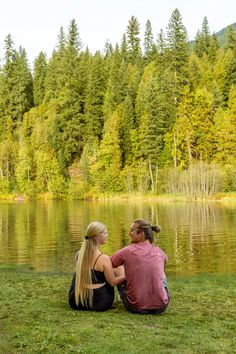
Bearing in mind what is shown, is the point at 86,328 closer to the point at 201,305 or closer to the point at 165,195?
the point at 201,305

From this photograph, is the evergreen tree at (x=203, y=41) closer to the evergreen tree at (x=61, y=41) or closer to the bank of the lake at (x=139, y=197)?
the evergreen tree at (x=61, y=41)

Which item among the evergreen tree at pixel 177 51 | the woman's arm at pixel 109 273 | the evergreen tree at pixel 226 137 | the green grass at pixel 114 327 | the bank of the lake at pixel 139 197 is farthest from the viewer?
the evergreen tree at pixel 177 51

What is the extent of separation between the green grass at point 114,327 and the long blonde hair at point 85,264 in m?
0.29

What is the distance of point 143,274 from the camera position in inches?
275

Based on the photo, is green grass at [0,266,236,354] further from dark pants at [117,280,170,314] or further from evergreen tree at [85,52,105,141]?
evergreen tree at [85,52,105,141]

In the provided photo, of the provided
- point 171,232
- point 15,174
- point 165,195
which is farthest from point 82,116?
point 171,232

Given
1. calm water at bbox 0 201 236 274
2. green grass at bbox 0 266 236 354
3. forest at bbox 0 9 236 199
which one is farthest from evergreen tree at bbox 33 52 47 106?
green grass at bbox 0 266 236 354

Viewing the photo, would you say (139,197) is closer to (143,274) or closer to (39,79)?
(39,79)

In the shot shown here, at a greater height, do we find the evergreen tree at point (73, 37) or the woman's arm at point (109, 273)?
the evergreen tree at point (73, 37)

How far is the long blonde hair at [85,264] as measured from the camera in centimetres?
691

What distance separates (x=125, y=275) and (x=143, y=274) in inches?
11.5

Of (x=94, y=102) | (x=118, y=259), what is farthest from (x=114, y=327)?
(x=94, y=102)

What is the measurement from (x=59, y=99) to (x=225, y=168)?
33427 mm

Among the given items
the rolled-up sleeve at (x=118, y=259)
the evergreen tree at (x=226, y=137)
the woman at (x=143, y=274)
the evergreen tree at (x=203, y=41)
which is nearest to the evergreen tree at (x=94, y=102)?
the evergreen tree at (x=226, y=137)
